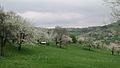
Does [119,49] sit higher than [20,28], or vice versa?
[20,28]

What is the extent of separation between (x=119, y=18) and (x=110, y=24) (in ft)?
2.95

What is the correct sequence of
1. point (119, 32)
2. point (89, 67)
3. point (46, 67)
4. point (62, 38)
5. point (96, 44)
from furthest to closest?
point (96, 44) → point (62, 38) → point (89, 67) → point (46, 67) → point (119, 32)

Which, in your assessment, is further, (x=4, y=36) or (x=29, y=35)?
(x=29, y=35)

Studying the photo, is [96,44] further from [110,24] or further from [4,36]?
[110,24]

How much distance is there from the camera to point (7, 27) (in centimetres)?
5847

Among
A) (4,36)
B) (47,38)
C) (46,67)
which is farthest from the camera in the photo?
(47,38)

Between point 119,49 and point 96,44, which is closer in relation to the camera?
point 119,49

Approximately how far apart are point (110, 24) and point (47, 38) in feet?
353

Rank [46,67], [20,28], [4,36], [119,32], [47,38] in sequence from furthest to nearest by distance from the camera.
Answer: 1. [47,38]
2. [20,28]
3. [4,36]
4. [46,67]
5. [119,32]

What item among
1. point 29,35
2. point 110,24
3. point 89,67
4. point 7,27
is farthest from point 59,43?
point 110,24

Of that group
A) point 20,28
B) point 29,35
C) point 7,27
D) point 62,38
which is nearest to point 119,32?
point 7,27

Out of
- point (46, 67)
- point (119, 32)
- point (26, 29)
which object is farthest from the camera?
point (26, 29)

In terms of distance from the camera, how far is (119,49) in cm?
13262

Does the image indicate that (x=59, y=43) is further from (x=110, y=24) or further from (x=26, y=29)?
(x=110, y=24)
